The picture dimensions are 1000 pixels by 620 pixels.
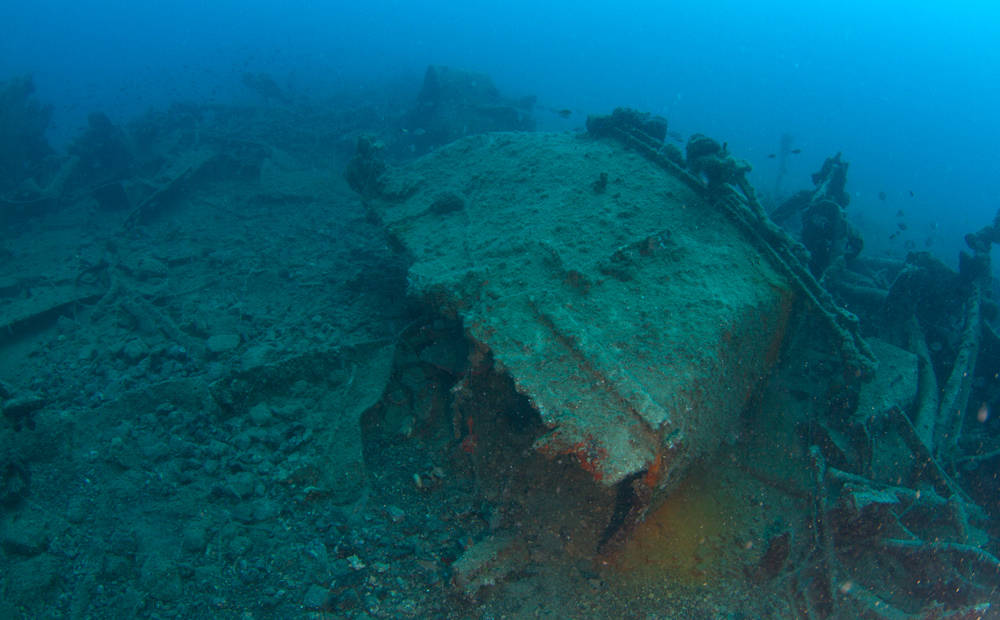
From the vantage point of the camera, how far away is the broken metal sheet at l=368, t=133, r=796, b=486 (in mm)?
2703

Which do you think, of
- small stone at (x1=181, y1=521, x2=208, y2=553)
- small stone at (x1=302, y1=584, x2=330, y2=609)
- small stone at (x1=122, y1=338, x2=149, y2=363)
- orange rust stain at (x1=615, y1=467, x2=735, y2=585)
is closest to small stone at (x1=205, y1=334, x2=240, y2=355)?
small stone at (x1=122, y1=338, x2=149, y2=363)

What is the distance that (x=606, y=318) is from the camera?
3307mm

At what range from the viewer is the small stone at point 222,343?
5027mm

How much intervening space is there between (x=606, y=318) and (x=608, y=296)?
0.85 ft

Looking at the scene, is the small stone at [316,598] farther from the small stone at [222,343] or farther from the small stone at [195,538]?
the small stone at [222,343]

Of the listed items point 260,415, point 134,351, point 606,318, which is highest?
point 606,318

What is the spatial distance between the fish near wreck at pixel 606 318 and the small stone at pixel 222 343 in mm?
2193

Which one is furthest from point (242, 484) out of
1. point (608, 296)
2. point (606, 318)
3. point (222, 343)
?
point (608, 296)

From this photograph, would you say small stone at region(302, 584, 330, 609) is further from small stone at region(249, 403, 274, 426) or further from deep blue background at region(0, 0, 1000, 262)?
deep blue background at region(0, 0, 1000, 262)

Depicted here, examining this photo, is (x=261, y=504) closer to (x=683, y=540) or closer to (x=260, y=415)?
(x=260, y=415)

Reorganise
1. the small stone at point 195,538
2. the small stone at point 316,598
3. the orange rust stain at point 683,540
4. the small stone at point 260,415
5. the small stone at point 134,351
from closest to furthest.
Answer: the small stone at point 316,598
the small stone at point 195,538
the orange rust stain at point 683,540
the small stone at point 260,415
the small stone at point 134,351

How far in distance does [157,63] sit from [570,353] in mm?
55029

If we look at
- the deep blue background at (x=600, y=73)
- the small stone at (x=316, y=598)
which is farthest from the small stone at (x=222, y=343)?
the deep blue background at (x=600, y=73)

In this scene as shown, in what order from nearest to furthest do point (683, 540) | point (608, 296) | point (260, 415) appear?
point (683, 540)
point (608, 296)
point (260, 415)
